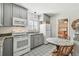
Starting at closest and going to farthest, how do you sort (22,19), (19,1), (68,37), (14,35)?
(19,1) < (68,37) < (14,35) < (22,19)

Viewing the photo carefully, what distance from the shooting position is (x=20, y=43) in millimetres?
2297

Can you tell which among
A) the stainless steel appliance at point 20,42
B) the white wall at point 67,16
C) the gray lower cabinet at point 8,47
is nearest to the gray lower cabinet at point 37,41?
the stainless steel appliance at point 20,42

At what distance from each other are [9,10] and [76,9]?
4.72 feet

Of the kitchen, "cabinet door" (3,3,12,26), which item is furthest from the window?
"cabinet door" (3,3,12,26)

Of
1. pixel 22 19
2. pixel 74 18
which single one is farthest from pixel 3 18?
pixel 74 18

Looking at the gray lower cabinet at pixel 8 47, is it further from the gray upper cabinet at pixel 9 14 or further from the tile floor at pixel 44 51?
the gray upper cabinet at pixel 9 14

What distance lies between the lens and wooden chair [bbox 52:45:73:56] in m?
1.91

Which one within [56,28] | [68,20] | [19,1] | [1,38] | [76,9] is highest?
[19,1]

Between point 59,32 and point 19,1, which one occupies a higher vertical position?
point 19,1

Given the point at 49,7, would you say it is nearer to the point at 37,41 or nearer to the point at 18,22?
the point at 18,22

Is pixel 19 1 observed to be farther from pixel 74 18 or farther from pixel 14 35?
pixel 74 18

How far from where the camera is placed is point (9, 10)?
247 cm

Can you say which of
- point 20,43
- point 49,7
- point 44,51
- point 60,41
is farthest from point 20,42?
point 49,7

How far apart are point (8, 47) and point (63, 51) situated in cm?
106
